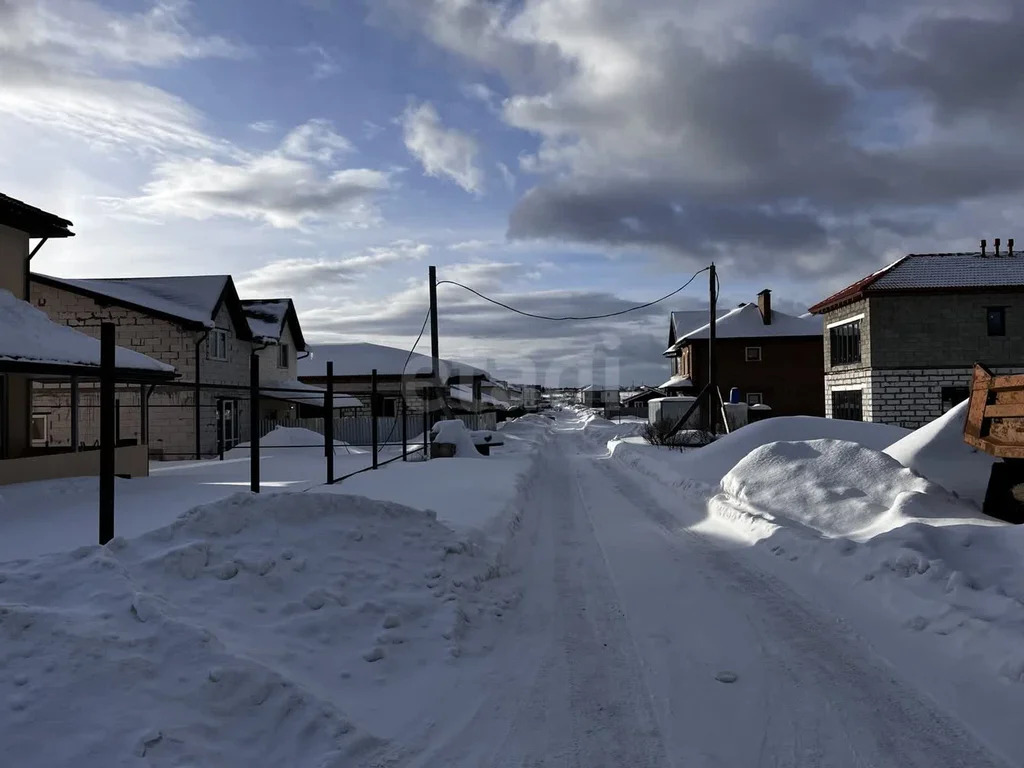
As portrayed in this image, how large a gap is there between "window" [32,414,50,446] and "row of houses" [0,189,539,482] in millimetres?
48

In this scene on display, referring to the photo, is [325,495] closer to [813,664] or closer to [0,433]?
[813,664]

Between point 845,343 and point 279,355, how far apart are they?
26.9 metres

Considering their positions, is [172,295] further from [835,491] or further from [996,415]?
[996,415]

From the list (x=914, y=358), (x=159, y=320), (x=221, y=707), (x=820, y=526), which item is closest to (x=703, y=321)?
(x=914, y=358)

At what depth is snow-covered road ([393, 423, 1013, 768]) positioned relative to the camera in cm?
382

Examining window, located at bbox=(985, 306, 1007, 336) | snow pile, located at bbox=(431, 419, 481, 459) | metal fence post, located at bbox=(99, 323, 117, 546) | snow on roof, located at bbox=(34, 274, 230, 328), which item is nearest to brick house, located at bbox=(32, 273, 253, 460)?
snow on roof, located at bbox=(34, 274, 230, 328)

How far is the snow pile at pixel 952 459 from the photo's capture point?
1063cm

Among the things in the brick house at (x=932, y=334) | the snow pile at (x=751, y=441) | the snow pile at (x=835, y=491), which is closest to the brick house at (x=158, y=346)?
the snow pile at (x=751, y=441)

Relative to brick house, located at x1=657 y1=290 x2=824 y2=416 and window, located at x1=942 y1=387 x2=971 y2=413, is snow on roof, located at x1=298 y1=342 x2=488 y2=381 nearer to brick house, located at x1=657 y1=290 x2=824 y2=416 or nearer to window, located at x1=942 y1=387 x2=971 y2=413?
brick house, located at x1=657 y1=290 x2=824 y2=416

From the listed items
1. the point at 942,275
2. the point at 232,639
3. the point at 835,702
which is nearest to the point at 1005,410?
the point at 835,702

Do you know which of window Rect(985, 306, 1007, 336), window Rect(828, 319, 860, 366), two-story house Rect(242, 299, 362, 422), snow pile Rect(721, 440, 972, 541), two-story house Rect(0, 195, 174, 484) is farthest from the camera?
two-story house Rect(242, 299, 362, 422)

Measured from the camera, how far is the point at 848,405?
30609 millimetres

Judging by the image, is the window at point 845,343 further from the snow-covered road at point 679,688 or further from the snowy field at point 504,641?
the snow-covered road at point 679,688

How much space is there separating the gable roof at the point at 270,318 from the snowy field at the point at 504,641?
24763 millimetres
